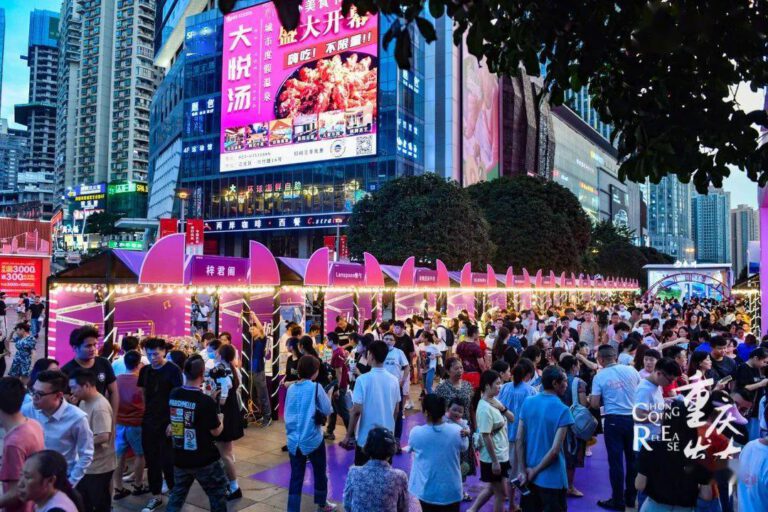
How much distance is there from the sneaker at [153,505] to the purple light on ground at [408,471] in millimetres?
1230

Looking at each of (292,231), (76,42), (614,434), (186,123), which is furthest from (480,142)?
(76,42)

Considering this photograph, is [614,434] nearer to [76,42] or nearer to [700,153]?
[700,153]

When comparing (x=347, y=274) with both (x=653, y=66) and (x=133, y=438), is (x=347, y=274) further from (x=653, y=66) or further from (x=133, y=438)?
(x=653, y=66)

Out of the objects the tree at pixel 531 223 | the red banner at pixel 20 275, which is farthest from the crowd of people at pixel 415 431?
the red banner at pixel 20 275

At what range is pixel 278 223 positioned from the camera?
53844mm

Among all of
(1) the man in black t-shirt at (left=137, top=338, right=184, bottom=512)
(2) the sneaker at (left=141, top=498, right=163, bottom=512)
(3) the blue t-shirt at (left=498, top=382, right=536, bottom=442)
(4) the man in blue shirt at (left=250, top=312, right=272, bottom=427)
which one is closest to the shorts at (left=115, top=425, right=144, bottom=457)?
(1) the man in black t-shirt at (left=137, top=338, right=184, bottom=512)

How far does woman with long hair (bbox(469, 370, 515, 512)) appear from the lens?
5203 mm

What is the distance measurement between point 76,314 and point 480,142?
2091 inches

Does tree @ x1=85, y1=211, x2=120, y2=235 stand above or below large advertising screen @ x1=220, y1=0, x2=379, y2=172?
below

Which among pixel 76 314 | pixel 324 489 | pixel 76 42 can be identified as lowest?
pixel 324 489

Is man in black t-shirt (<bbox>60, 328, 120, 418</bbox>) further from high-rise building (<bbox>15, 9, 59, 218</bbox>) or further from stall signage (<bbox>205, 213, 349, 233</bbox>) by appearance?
high-rise building (<bbox>15, 9, 59, 218</bbox>)

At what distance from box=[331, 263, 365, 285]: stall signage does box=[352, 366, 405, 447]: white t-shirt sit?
734 cm

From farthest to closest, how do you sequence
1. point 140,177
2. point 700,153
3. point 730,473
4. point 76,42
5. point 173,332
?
point 76,42 < point 140,177 < point 173,332 < point 700,153 < point 730,473

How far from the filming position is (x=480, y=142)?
5888cm
